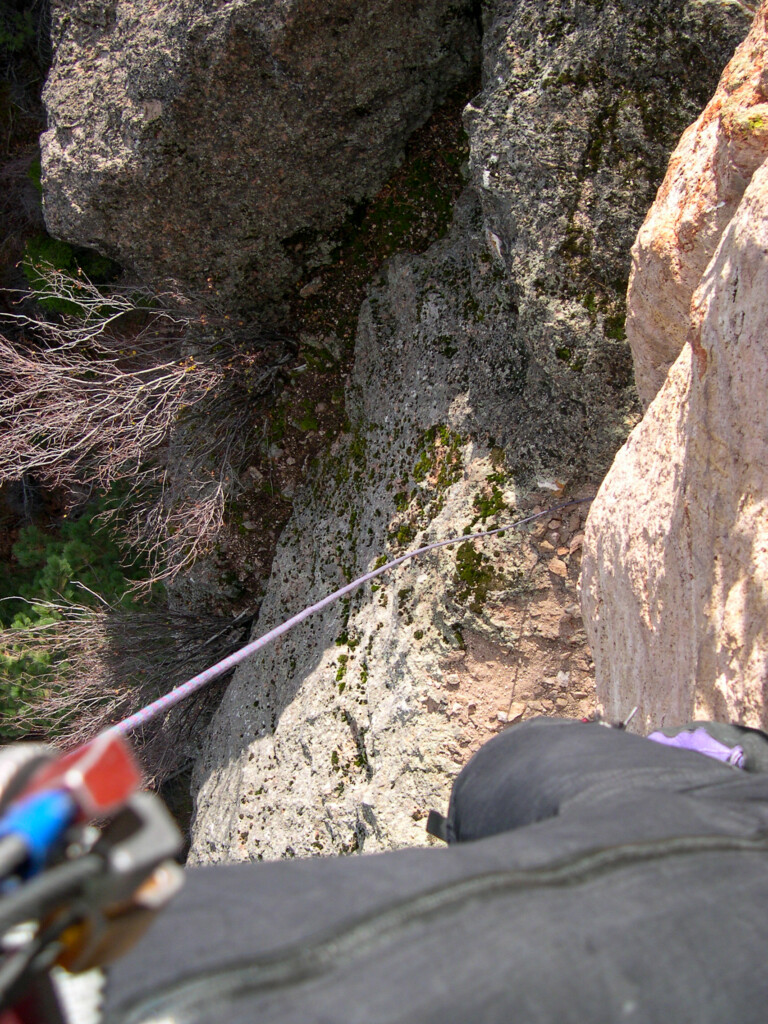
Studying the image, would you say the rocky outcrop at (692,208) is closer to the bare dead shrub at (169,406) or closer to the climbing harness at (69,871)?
the climbing harness at (69,871)

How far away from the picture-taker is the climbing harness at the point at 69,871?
577 millimetres

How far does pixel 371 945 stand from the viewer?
0.64 metres

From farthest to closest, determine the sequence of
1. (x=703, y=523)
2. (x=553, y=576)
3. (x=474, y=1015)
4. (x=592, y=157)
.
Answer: (x=553, y=576)
(x=592, y=157)
(x=703, y=523)
(x=474, y=1015)

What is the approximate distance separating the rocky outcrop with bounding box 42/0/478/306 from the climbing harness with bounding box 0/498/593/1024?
3522mm

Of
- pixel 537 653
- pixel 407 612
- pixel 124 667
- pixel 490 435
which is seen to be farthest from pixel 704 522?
pixel 124 667

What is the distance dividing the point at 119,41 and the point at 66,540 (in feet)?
14.4

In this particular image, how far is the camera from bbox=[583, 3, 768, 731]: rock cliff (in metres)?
1.56

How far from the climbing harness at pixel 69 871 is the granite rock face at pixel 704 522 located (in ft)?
4.42

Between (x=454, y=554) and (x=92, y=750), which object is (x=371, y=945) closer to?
(x=92, y=750)

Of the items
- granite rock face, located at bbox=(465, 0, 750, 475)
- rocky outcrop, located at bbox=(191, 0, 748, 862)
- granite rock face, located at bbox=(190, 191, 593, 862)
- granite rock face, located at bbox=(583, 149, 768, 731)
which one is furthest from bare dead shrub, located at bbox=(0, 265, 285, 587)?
granite rock face, located at bbox=(583, 149, 768, 731)

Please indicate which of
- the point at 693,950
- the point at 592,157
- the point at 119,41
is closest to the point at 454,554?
the point at 592,157

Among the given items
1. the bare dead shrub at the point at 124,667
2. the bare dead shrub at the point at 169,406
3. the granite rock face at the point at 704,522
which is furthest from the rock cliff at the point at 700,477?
the bare dead shrub at the point at 124,667

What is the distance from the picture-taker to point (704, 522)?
172cm

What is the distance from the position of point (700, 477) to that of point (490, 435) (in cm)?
148
